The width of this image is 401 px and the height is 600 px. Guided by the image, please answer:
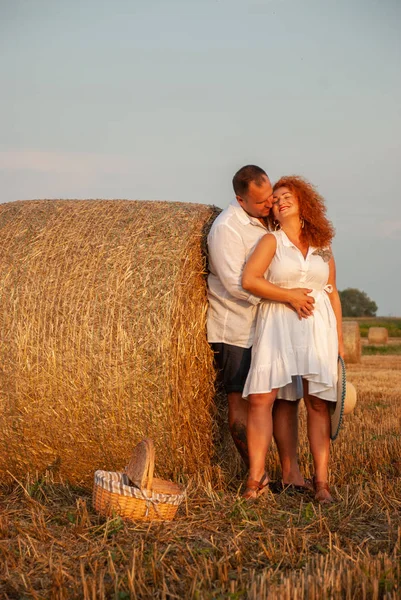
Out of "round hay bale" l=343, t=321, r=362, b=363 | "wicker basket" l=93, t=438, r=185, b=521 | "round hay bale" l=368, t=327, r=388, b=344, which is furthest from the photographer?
"round hay bale" l=368, t=327, r=388, b=344

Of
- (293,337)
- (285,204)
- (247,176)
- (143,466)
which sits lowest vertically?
(143,466)

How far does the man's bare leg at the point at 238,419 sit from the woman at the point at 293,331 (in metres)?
0.25

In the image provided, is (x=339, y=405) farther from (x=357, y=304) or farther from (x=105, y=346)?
(x=357, y=304)

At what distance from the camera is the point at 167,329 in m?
5.07

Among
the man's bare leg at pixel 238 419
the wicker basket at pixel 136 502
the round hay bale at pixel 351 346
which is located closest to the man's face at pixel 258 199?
the man's bare leg at pixel 238 419

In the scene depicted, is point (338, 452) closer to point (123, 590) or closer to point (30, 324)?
point (30, 324)

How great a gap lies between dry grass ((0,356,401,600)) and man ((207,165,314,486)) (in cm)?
42

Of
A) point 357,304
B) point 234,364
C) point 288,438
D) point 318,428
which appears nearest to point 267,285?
point 234,364

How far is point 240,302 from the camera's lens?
547cm

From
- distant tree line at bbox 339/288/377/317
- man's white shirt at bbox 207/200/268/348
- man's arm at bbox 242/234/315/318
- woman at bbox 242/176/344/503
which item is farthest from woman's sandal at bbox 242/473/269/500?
distant tree line at bbox 339/288/377/317

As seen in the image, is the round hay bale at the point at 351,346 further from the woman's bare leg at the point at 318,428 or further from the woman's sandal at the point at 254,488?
the woman's sandal at the point at 254,488

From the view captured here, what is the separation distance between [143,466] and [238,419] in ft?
3.76

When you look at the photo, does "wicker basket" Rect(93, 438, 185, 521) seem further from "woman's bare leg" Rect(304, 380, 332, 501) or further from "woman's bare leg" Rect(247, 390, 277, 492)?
"woman's bare leg" Rect(304, 380, 332, 501)

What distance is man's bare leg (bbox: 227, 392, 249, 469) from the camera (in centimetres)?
561
